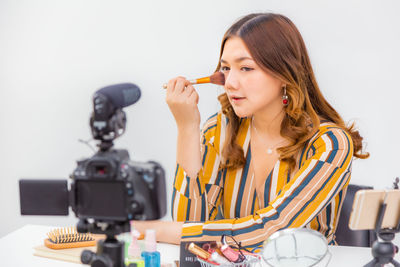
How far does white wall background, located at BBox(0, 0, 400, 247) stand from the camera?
7.36ft

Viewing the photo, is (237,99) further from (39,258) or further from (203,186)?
(39,258)

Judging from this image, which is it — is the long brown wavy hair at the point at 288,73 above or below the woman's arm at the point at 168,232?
above

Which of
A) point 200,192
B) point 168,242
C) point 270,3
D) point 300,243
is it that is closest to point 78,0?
point 270,3

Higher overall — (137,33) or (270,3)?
(270,3)

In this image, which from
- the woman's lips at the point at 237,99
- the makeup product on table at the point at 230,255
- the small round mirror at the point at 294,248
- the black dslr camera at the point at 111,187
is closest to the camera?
the black dslr camera at the point at 111,187

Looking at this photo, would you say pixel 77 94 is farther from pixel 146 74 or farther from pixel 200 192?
pixel 200 192

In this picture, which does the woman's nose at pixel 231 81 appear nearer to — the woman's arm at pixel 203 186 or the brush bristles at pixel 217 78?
the brush bristles at pixel 217 78

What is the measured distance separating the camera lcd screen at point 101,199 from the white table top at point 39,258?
55cm

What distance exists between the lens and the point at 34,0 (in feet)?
8.84

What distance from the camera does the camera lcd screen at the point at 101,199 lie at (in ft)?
2.30

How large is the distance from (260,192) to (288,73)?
45cm

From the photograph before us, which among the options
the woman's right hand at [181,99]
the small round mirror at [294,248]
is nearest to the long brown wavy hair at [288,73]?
the woman's right hand at [181,99]

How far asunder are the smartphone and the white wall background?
1306 mm

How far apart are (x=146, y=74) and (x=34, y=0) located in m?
0.87
